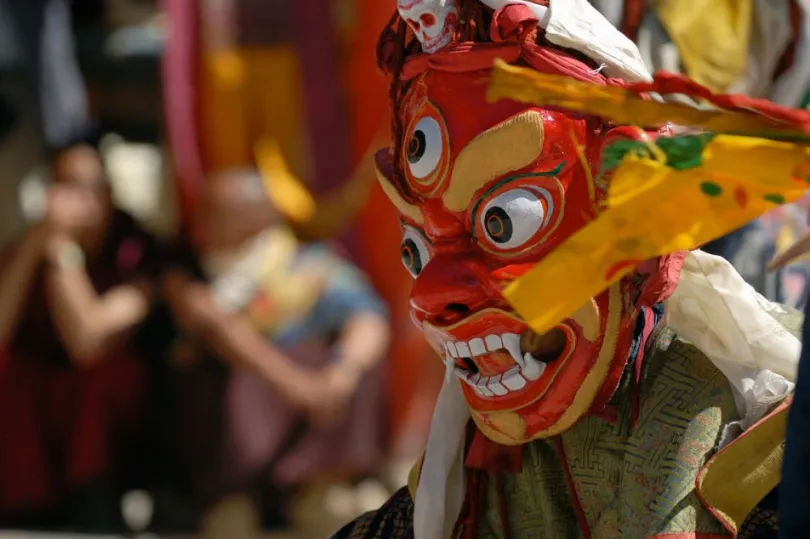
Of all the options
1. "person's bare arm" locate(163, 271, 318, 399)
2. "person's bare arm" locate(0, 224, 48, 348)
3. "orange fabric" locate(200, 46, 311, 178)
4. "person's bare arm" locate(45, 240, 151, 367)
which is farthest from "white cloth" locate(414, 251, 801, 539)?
"orange fabric" locate(200, 46, 311, 178)

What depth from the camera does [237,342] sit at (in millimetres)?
3557

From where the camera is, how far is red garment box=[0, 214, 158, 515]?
360cm

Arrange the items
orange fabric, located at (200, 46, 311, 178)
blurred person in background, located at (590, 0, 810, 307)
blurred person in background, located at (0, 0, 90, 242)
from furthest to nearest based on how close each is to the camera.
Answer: blurred person in background, located at (0, 0, 90, 242)
orange fabric, located at (200, 46, 311, 178)
blurred person in background, located at (590, 0, 810, 307)

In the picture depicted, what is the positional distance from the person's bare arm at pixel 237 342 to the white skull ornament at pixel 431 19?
6.84 ft

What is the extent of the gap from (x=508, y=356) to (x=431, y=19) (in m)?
0.34

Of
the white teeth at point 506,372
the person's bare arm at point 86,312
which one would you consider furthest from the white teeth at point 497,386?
the person's bare arm at point 86,312


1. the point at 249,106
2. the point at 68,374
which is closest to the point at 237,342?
the point at 68,374

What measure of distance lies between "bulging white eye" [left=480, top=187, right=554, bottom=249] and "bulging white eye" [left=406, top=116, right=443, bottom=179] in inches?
3.2

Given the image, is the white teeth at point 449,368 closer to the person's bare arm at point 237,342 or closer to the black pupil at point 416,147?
the black pupil at point 416,147

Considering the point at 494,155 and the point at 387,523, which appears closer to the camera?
the point at 494,155

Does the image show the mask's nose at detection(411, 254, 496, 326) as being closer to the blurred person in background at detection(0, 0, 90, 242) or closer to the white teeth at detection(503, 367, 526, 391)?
the white teeth at detection(503, 367, 526, 391)

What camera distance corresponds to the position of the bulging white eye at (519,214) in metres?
1.47

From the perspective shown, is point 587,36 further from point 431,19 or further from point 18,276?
point 18,276

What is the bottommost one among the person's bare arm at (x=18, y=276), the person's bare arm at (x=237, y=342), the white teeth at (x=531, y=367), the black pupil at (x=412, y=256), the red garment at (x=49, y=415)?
the red garment at (x=49, y=415)
